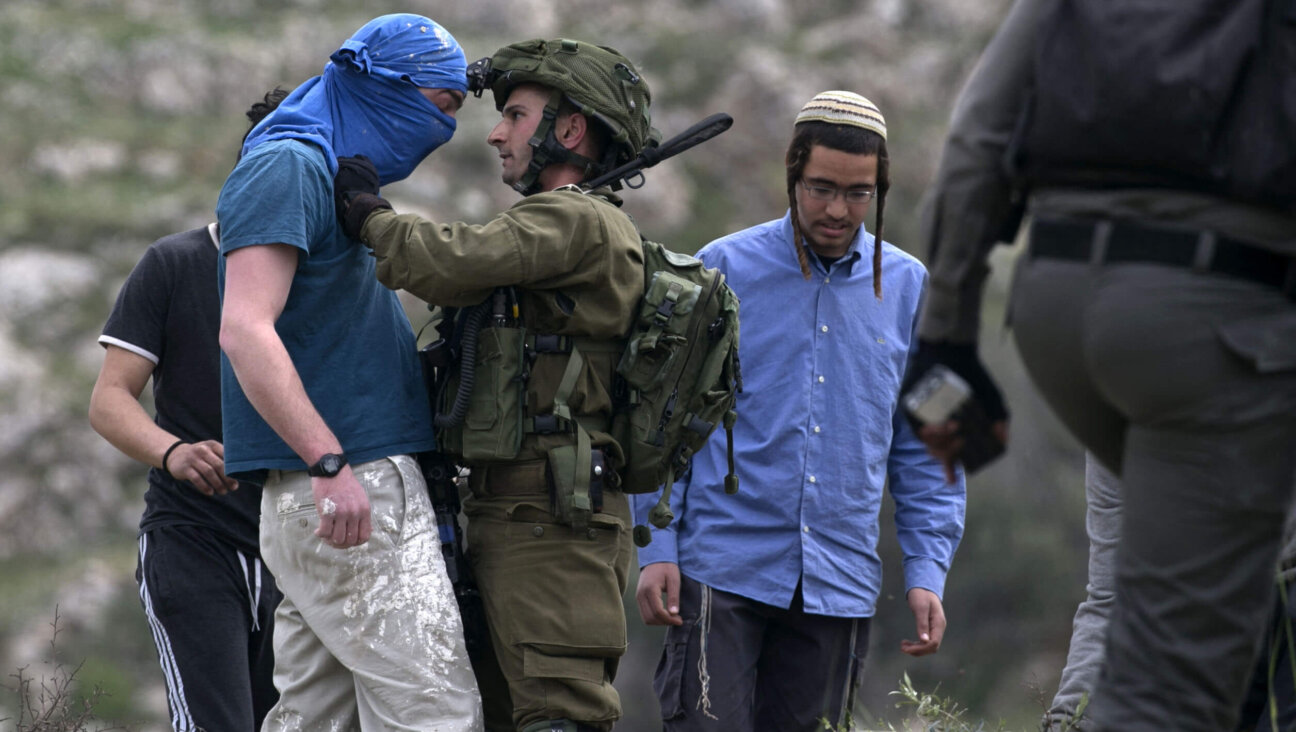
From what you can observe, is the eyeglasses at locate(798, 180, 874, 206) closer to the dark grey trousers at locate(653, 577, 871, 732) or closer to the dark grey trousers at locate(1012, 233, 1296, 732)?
the dark grey trousers at locate(653, 577, 871, 732)

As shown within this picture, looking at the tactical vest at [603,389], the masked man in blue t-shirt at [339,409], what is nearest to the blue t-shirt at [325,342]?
the masked man in blue t-shirt at [339,409]

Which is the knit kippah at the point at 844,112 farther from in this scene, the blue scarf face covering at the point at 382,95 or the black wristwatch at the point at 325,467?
the black wristwatch at the point at 325,467

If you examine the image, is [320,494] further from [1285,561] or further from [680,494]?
[1285,561]

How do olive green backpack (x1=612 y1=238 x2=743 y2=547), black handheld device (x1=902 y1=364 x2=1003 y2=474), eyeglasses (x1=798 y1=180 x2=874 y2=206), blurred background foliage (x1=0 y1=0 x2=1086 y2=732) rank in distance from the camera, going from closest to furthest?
black handheld device (x1=902 y1=364 x2=1003 y2=474) < olive green backpack (x1=612 y1=238 x2=743 y2=547) < eyeglasses (x1=798 y1=180 x2=874 y2=206) < blurred background foliage (x1=0 y1=0 x2=1086 y2=732)

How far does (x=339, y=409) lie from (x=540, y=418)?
0.50m

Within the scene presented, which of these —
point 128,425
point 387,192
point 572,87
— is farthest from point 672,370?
point 387,192

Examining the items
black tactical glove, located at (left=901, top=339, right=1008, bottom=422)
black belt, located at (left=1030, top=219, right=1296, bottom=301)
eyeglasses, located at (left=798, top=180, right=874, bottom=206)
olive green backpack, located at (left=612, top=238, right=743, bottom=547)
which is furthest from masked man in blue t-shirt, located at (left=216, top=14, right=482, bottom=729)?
black belt, located at (left=1030, top=219, right=1296, bottom=301)

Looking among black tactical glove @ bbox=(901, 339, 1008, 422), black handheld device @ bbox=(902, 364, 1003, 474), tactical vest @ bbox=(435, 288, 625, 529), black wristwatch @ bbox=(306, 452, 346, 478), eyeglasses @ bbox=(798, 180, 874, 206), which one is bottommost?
black wristwatch @ bbox=(306, 452, 346, 478)

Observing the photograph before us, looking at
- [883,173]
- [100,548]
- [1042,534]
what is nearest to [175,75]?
[100,548]

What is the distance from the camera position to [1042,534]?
95.6ft

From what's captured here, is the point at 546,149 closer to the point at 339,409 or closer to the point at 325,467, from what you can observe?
the point at 339,409

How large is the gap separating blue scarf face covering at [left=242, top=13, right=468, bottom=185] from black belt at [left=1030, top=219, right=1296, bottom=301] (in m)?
1.96

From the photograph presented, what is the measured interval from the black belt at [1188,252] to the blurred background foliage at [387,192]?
1696 centimetres

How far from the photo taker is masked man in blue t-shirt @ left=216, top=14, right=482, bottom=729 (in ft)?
11.1
